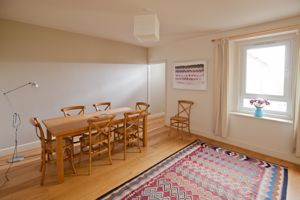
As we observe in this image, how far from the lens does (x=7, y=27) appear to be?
287 cm

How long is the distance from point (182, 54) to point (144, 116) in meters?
2.12

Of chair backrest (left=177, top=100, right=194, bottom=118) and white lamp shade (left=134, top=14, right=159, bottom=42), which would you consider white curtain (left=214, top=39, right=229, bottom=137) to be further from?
white lamp shade (left=134, top=14, right=159, bottom=42)

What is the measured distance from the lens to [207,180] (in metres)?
2.28

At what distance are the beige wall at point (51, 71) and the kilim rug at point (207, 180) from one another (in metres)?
2.42

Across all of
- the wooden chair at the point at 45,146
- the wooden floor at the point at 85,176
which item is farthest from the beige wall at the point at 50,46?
the wooden floor at the point at 85,176

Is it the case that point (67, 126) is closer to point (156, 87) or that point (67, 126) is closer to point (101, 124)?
point (101, 124)

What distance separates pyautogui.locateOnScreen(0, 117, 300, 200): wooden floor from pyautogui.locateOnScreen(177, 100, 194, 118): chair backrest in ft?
3.94

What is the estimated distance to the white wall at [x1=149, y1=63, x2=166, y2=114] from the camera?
5.69m

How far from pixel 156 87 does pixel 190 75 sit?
1.96 m

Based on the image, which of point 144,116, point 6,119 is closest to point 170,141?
point 144,116

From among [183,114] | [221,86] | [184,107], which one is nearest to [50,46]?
[184,107]

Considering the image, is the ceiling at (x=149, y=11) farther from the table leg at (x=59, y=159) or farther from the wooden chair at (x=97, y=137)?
the table leg at (x=59, y=159)

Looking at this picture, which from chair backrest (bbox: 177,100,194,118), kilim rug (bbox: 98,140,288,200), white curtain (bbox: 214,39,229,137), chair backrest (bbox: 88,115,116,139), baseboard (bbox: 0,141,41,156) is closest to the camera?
kilim rug (bbox: 98,140,288,200)

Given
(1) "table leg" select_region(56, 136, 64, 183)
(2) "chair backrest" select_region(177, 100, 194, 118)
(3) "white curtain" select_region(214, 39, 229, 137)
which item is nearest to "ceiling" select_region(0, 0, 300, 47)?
(3) "white curtain" select_region(214, 39, 229, 137)
